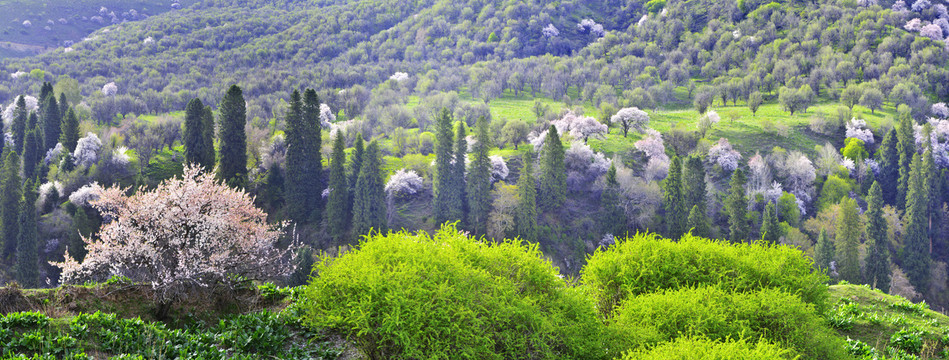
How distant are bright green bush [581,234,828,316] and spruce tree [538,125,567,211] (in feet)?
165

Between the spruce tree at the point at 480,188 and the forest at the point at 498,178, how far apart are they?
27 centimetres

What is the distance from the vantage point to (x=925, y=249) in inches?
2591

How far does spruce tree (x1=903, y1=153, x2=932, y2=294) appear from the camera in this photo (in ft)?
213

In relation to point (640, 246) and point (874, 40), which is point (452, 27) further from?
point (640, 246)

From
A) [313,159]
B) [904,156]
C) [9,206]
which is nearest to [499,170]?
[313,159]

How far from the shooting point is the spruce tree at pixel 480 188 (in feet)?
216

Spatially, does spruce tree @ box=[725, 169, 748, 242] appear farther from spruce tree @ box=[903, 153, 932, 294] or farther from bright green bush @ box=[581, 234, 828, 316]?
bright green bush @ box=[581, 234, 828, 316]

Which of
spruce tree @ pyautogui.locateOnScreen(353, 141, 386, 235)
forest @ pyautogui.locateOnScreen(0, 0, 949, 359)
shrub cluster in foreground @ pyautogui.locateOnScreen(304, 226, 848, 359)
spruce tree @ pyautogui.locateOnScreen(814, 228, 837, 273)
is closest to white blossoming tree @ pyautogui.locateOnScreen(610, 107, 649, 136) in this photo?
forest @ pyautogui.locateOnScreen(0, 0, 949, 359)

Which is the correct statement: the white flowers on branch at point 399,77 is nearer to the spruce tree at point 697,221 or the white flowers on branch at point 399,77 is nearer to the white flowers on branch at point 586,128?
the white flowers on branch at point 586,128

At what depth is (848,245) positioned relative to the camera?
198 feet

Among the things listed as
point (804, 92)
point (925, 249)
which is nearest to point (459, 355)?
point (925, 249)

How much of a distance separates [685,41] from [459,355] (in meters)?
157

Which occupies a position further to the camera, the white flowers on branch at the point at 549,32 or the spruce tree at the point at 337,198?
the white flowers on branch at the point at 549,32

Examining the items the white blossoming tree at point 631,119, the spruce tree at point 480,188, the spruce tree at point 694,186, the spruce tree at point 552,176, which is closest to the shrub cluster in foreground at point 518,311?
the spruce tree at point 480,188
